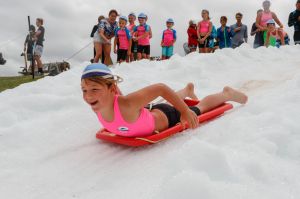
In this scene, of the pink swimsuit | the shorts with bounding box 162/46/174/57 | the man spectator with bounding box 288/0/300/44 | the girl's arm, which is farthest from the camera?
the shorts with bounding box 162/46/174/57

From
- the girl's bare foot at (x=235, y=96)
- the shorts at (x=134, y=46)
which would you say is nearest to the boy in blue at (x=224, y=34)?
the shorts at (x=134, y=46)

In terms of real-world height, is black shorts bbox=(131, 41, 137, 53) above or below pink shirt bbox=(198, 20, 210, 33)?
below

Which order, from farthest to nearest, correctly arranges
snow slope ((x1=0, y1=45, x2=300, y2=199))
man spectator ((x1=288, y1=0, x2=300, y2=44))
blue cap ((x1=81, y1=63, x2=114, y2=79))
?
man spectator ((x1=288, y1=0, x2=300, y2=44)) < blue cap ((x1=81, y1=63, x2=114, y2=79)) < snow slope ((x1=0, y1=45, x2=300, y2=199))

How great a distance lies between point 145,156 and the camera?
275cm

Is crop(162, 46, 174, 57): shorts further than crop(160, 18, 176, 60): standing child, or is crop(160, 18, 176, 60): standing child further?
crop(162, 46, 174, 57): shorts

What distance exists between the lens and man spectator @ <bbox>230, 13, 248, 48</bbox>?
9.29 m

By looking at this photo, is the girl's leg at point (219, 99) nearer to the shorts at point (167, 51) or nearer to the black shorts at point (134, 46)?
the black shorts at point (134, 46)

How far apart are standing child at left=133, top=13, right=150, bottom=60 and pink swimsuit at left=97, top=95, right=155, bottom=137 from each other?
6125 millimetres

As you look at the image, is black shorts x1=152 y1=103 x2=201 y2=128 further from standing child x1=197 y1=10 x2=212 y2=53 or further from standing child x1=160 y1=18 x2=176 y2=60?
standing child x1=160 y1=18 x2=176 y2=60

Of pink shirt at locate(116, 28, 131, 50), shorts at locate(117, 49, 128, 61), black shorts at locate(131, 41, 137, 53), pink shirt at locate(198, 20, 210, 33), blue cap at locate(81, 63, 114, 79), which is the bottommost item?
shorts at locate(117, 49, 128, 61)

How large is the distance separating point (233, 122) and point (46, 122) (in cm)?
218

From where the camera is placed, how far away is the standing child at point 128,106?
2.68m

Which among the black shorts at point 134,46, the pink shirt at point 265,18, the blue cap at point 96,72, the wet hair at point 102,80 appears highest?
the pink shirt at point 265,18

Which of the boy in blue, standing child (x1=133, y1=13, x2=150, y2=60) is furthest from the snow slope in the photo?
the boy in blue
